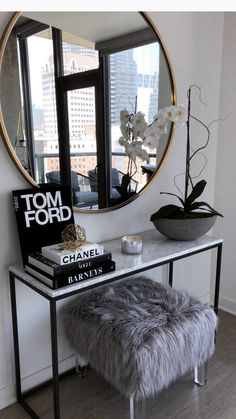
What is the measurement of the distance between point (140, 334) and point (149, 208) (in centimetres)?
82

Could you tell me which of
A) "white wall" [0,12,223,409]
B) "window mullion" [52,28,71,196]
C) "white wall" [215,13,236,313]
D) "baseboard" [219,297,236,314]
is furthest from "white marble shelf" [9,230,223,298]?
"baseboard" [219,297,236,314]

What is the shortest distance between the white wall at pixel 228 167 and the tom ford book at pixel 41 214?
1.20 meters

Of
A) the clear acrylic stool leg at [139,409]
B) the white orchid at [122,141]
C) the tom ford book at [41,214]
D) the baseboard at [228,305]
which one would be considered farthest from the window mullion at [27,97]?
the baseboard at [228,305]

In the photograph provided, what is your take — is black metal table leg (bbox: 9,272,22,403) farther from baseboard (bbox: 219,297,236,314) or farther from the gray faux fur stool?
baseboard (bbox: 219,297,236,314)

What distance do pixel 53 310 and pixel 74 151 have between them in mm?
718

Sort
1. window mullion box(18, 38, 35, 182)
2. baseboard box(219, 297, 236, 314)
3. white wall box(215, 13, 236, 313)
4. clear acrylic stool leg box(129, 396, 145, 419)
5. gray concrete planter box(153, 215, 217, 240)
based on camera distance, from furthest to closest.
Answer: baseboard box(219, 297, 236, 314) → white wall box(215, 13, 236, 313) → gray concrete planter box(153, 215, 217, 240) → clear acrylic stool leg box(129, 396, 145, 419) → window mullion box(18, 38, 35, 182)

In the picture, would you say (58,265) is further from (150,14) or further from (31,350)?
(150,14)

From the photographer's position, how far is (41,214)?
1.51 m

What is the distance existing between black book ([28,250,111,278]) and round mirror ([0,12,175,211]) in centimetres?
35

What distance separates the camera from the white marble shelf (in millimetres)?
1308

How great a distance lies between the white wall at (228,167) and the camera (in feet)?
7.26

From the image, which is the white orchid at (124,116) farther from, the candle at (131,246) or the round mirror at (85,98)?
the candle at (131,246)

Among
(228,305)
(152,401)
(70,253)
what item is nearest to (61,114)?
(70,253)

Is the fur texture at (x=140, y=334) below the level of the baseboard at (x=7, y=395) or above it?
above
